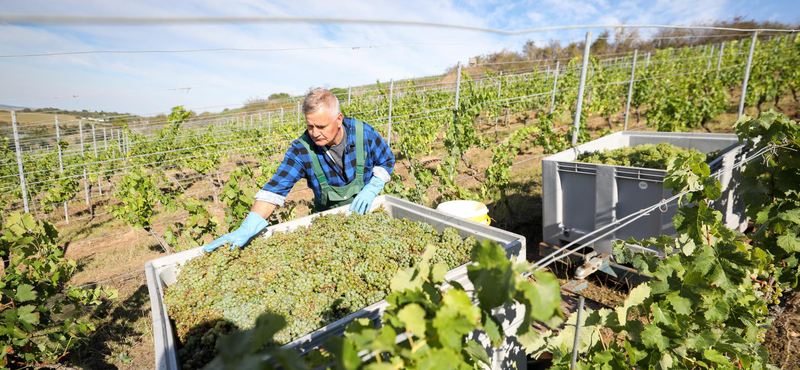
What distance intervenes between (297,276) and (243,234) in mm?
675

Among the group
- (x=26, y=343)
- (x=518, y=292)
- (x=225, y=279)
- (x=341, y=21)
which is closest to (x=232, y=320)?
(x=225, y=279)

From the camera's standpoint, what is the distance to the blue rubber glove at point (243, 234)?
1933 millimetres

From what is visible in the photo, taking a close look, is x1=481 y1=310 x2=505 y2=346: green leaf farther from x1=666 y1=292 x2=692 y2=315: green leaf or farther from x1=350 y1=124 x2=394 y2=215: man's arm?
x1=350 y1=124 x2=394 y2=215: man's arm

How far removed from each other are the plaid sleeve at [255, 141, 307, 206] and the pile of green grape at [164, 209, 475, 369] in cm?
52

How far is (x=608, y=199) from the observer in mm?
3111

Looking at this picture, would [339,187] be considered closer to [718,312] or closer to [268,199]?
[268,199]

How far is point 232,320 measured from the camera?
1378 mm

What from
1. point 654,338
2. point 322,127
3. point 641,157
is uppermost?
point 322,127

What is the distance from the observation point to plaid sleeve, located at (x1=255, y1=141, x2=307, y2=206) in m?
2.46

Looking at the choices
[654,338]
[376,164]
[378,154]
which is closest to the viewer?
[654,338]

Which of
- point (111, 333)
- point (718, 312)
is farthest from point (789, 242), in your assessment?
point (111, 333)

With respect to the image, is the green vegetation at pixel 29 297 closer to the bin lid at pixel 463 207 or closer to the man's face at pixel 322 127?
the man's face at pixel 322 127

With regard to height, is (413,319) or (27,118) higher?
(27,118)

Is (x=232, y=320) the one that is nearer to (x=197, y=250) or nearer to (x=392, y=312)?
(x=197, y=250)
